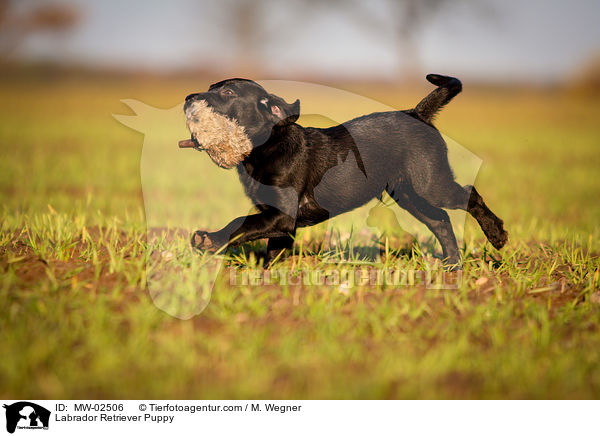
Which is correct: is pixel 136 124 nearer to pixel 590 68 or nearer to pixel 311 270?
pixel 311 270

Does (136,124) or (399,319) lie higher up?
(136,124)

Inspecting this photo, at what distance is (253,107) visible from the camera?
345cm

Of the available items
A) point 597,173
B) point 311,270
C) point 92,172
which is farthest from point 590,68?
point 311,270

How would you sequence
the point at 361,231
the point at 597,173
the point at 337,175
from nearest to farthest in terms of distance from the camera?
the point at 337,175 → the point at 361,231 → the point at 597,173

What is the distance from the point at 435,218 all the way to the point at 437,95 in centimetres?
108

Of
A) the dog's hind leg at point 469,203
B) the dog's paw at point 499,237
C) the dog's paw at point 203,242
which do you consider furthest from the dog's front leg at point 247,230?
the dog's paw at point 499,237

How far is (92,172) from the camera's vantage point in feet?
31.6

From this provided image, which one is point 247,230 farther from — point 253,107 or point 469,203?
point 469,203

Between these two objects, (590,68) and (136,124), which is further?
(590,68)

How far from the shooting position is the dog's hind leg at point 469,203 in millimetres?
3963

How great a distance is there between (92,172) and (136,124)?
684 cm
